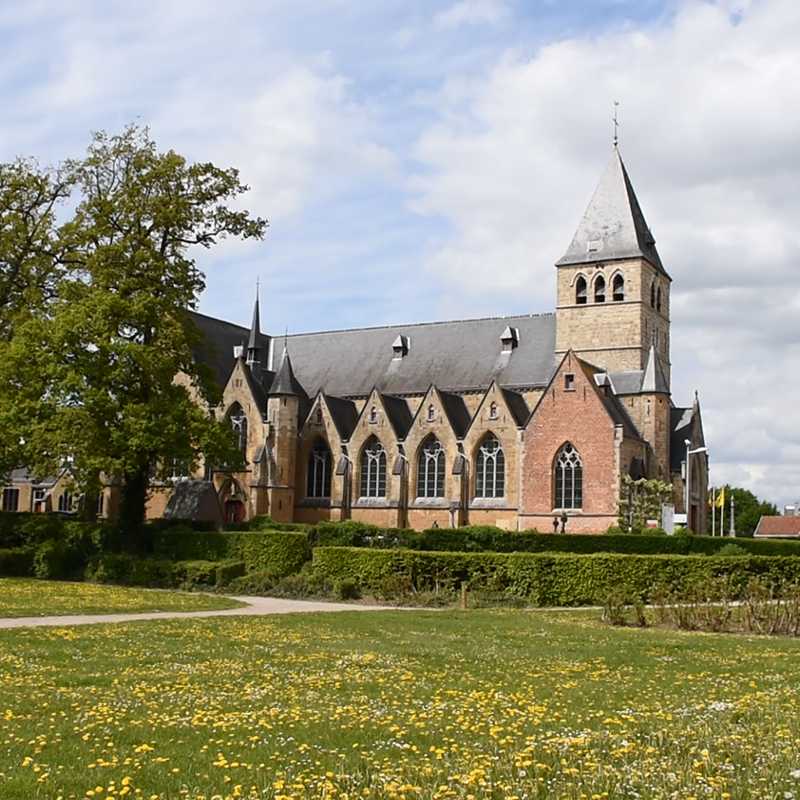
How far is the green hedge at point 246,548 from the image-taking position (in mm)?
34031

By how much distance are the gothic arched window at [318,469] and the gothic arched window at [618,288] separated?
1948cm

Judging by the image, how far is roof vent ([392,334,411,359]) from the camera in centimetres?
6544

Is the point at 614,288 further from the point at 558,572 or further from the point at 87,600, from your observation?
the point at 87,600

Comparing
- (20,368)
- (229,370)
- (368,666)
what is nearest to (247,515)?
(229,370)

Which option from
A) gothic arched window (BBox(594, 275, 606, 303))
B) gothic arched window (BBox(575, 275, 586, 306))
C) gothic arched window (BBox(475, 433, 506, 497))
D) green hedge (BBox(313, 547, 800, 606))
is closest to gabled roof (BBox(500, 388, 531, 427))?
gothic arched window (BBox(475, 433, 506, 497))

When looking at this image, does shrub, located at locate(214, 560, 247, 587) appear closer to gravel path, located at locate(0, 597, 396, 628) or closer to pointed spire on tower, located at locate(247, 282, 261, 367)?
gravel path, located at locate(0, 597, 396, 628)

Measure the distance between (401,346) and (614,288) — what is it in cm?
1397

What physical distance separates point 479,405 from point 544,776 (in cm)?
5097

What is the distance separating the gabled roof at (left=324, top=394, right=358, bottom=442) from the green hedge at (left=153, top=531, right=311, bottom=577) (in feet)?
78.7

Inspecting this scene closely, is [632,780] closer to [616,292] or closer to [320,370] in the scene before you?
[616,292]

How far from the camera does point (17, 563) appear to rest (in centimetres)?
3697

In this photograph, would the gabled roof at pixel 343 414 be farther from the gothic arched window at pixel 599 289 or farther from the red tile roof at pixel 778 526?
the red tile roof at pixel 778 526

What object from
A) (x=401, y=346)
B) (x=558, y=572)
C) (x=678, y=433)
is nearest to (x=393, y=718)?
(x=558, y=572)

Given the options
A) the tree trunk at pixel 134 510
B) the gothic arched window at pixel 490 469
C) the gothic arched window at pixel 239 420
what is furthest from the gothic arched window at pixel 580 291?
the tree trunk at pixel 134 510
